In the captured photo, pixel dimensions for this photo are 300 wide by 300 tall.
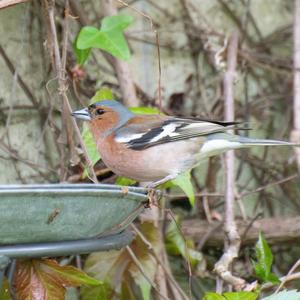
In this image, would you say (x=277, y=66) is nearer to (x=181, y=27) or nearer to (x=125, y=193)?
(x=181, y=27)

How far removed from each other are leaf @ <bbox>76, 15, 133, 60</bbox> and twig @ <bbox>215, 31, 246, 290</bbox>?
815mm

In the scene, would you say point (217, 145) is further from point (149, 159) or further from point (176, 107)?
point (176, 107)

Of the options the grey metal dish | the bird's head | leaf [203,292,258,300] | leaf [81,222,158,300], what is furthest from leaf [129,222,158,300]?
the grey metal dish

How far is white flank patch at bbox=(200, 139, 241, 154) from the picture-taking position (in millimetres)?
2902

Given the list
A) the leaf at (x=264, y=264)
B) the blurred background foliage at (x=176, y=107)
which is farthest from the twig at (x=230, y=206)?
the leaf at (x=264, y=264)

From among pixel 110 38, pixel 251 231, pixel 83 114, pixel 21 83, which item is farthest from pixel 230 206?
pixel 21 83

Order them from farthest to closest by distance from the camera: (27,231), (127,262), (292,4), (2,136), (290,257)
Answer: (292,4), (290,257), (2,136), (127,262), (27,231)

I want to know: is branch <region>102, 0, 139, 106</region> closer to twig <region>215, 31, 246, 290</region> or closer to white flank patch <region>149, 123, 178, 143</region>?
twig <region>215, 31, 246, 290</region>

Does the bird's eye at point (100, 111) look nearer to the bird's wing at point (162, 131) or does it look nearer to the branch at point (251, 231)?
the bird's wing at point (162, 131)

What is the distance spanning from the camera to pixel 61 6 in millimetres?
3705

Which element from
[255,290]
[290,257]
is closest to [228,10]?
[290,257]

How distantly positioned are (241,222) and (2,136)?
126 cm

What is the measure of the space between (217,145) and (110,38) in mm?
617

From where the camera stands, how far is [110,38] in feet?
9.84
